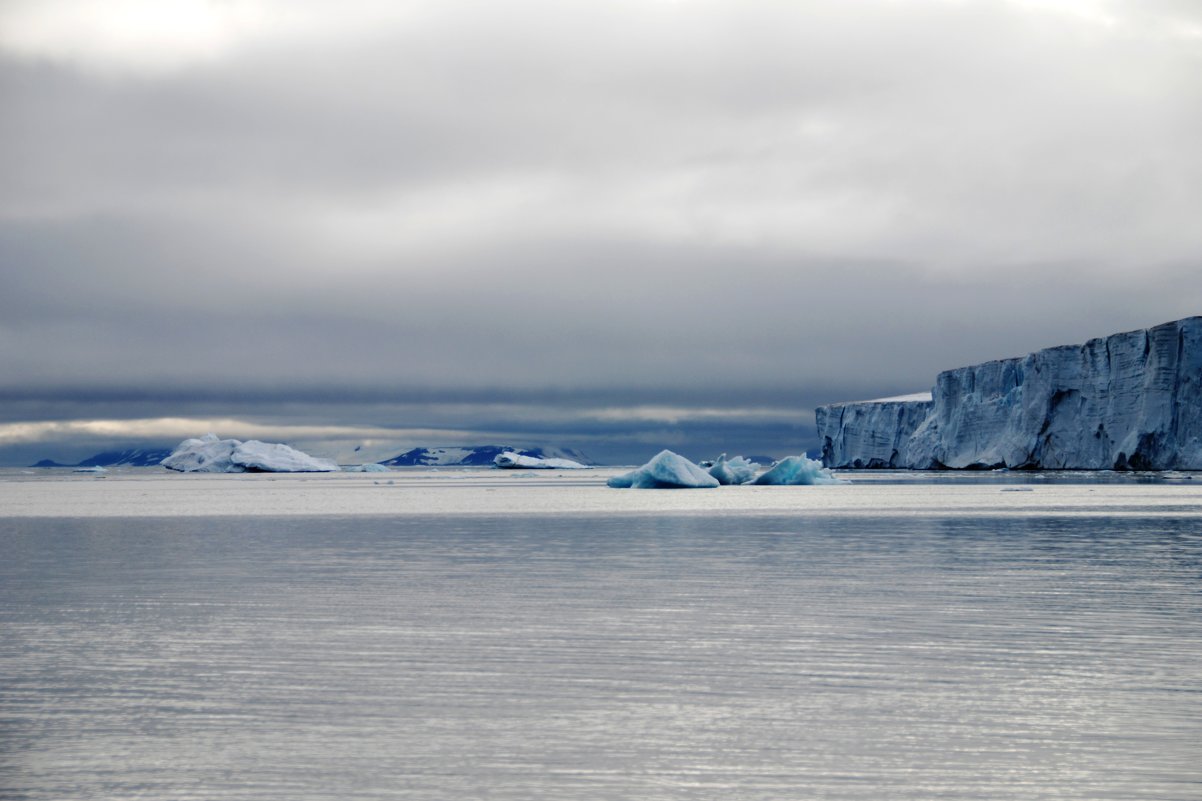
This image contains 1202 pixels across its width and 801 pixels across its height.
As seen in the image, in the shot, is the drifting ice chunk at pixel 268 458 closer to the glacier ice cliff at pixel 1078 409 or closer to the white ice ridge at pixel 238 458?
the white ice ridge at pixel 238 458

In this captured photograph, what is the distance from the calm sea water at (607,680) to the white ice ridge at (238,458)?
106 metres

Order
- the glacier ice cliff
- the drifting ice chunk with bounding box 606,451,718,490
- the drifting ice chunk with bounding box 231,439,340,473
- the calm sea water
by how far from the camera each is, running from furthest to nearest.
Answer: the drifting ice chunk with bounding box 231,439,340,473 < the glacier ice cliff < the drifting ice chunk with bounding box 606,451,718,490 < the calm sea water

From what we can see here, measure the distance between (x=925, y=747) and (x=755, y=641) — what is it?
10.4 ft

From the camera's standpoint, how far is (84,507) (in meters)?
39.2

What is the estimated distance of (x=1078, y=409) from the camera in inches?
2753

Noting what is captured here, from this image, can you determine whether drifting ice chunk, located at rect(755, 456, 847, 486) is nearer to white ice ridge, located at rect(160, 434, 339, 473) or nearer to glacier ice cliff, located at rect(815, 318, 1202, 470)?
glacier ice cliff, located at rect(815, 318, 1202, 470)

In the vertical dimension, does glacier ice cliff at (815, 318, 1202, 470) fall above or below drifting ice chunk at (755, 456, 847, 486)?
above

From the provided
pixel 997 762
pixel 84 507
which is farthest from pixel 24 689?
pixel 84 507

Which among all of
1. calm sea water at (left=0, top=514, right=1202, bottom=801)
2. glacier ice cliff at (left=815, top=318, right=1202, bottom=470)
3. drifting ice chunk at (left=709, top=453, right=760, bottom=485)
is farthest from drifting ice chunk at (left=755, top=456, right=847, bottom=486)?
calm sea water at (left=0, top=514, right=1202, bottom=801)

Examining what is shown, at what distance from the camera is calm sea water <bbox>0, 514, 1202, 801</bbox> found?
530cm

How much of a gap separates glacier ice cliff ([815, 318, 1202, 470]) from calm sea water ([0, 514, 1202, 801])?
50.8 metres

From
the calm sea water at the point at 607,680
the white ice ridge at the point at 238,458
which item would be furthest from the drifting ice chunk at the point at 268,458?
the calm sea water at the point at 607,680

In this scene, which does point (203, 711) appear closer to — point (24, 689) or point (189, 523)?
point (24, 689)

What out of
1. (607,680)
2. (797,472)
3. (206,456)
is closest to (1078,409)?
(797,472)
